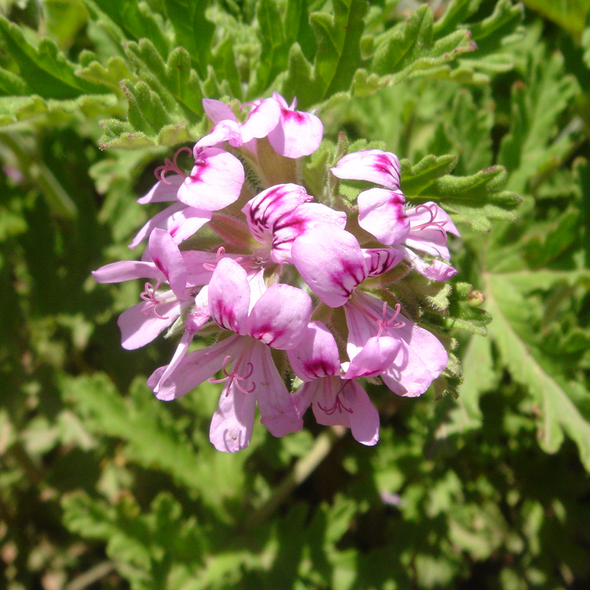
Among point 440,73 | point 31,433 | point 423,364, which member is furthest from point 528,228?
point 31,433

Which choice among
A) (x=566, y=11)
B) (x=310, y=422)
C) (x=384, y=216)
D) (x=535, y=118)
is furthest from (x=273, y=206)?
(x=310, y=422)

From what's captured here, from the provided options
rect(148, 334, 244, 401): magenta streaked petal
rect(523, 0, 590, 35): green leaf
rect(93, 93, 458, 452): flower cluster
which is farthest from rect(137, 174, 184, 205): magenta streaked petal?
rect(523, 0, 590, 35): green leaf

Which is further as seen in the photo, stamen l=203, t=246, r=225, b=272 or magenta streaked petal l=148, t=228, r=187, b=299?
stamen l=203, t=246, r=225, b=272

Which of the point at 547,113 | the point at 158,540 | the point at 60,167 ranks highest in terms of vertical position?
the point at 547,113

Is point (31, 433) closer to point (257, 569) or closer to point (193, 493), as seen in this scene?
point (193, 493)

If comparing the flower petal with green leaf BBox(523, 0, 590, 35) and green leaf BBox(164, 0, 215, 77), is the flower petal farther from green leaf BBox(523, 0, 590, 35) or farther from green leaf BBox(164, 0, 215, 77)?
green leaf BBox(523, 0, 590, 35)

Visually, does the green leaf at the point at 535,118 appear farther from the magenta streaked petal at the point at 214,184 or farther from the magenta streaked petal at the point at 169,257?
the magenta streaked petal at the point at 169,257

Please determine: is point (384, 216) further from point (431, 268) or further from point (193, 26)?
point (193, 26)
